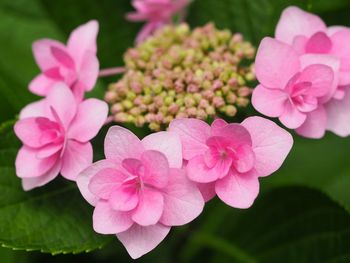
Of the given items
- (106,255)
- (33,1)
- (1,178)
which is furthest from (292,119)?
(33,1)

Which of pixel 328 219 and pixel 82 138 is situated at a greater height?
pixel 82 138

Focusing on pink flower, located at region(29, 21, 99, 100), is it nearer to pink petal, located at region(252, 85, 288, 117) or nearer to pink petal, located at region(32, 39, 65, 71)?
pink petal, located at region(32, 39, 65, 71)

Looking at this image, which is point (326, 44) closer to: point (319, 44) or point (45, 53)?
point (319, 44)

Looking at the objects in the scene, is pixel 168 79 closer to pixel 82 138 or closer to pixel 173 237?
pixel 82 138

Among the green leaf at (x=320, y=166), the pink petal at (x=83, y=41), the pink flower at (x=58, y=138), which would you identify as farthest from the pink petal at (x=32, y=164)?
the green leaf at (x=320, y=166)

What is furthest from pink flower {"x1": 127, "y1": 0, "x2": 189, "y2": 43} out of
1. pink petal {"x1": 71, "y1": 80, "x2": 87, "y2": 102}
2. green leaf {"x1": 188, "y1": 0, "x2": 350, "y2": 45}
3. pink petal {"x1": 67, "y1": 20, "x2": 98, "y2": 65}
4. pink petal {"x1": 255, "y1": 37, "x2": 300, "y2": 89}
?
pink petal {"x1": 255, "y1": 37, "x2": 300, "y2": 89}

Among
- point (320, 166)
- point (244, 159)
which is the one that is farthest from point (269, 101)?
point (320, 166)

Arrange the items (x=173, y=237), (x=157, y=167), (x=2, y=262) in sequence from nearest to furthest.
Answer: (x=157, y=167), (x=2, y=262), (x=173, y=237)
